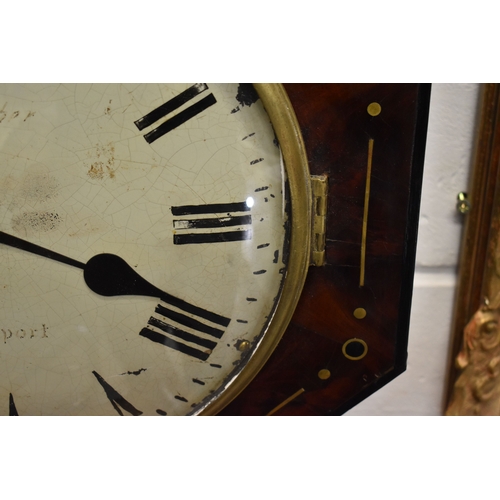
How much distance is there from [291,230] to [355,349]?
0.54 feet

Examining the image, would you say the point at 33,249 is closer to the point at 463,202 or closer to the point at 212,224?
the point at 212,224

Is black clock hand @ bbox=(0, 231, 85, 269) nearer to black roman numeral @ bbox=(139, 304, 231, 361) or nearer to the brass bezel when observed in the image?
black roman numeral @ bbox=(139, 304, 231, 361)

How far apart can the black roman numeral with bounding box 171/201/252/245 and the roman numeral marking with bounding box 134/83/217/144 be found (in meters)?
0.07

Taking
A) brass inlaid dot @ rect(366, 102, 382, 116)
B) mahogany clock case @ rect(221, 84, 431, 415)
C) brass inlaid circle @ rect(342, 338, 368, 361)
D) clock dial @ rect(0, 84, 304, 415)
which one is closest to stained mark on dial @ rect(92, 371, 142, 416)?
clock dial @ rect(0, 84, 304, 415)

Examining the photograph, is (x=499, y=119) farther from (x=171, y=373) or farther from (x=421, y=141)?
(x=171, y=373)

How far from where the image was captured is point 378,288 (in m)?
0.57

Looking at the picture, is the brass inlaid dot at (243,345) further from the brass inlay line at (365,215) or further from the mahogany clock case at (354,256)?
the brass inlay line at (365,215)

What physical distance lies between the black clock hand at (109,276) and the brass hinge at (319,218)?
14cm

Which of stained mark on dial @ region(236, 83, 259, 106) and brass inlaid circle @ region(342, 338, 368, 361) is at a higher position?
stained mark on dial @ region(236, 83, 259, 106)

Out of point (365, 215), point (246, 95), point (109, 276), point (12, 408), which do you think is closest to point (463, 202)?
point (365, 215)

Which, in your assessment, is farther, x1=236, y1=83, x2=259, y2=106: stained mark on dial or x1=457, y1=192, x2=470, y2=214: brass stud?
x1=457, y1=192, x2=470, y2=214: brass stud

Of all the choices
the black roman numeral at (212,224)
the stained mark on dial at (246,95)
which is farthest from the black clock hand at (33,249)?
the stained mark on dial at (246,95)

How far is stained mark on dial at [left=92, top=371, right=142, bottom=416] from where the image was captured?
568 mm

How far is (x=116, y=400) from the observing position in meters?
0.58
